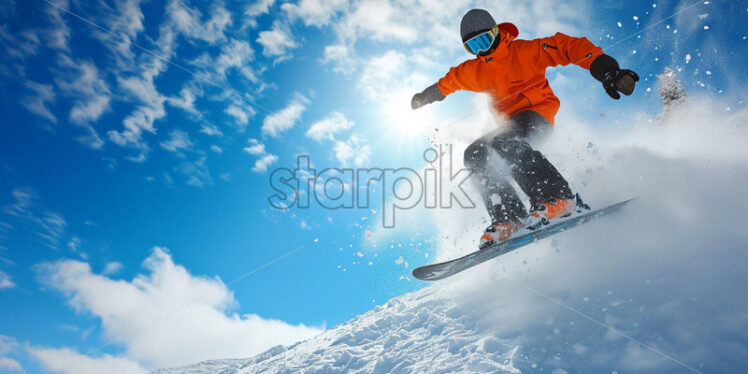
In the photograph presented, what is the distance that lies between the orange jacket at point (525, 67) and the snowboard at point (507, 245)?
115cm

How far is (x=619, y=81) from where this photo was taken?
3.02 meters

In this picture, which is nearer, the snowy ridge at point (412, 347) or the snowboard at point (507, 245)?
the snowboard at point (507, 245)

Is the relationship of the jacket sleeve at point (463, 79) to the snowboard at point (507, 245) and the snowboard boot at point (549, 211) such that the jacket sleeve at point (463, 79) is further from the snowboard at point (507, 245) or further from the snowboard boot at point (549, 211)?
the snowboard at point (507, 245)

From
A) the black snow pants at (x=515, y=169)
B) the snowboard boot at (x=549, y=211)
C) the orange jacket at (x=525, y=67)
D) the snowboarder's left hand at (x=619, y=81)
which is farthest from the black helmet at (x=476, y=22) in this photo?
the snowboard boot at (x=549, y=211)

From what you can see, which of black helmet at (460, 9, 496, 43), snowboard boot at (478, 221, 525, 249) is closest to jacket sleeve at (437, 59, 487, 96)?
black helmet at (460, 9, 496, 43)

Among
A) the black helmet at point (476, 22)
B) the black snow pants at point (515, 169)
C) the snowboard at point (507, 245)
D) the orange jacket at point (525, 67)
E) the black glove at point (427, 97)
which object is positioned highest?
the black glove at point (427, 97)

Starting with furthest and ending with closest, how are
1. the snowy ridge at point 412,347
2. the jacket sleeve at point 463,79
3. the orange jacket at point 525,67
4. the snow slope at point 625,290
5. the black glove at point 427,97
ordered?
the black glove at point 427,97, the jacket sleeve at point 463,79, the snowy ridge at point 412,347, the orange jacket at point 525,67, the snow slope at point 625,290

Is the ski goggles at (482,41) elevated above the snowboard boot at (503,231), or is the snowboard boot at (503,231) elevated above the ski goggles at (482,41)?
the ski goggles at (482,41)

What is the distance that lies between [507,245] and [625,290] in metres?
1.09

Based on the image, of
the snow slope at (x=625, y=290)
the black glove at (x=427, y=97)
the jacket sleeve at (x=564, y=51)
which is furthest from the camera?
the black glove at (x=427, y=97)

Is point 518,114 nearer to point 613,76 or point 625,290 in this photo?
point 613,76

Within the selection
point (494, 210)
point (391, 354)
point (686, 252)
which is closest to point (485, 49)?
point (494, 210)

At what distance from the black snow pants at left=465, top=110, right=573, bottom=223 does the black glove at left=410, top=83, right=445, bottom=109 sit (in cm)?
123

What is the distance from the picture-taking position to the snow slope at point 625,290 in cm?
240
